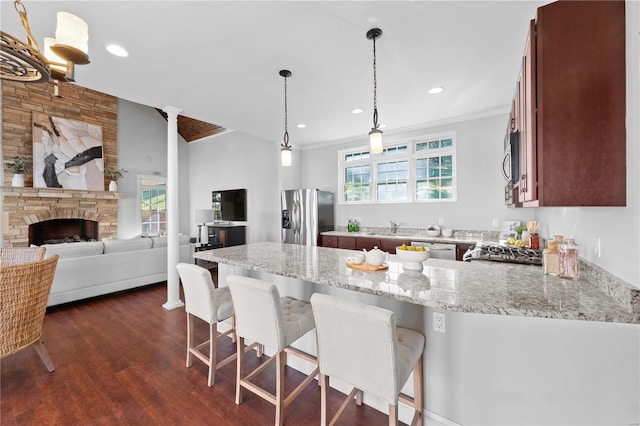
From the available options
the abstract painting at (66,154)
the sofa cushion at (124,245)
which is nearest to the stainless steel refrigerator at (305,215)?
the sofa cushion at (124,245)

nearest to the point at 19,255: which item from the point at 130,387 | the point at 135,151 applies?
the point at 130,387

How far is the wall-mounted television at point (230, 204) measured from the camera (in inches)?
252

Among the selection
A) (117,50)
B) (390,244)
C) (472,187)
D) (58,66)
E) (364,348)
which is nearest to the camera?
(364,348)

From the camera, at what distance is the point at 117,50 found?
2215 mm

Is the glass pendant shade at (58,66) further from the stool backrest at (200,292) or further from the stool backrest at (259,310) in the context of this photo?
the stool backrest at (259,310)

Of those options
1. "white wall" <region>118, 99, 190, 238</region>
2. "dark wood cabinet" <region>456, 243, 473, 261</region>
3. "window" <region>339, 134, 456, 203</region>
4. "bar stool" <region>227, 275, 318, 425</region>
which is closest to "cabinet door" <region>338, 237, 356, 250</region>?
"window" <region>339, 134, 456, 203</region>

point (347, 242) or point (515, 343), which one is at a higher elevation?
point (347, 242)

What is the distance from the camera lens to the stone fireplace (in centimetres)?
526

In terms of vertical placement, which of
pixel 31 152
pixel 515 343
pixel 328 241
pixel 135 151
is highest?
pixel 135 151

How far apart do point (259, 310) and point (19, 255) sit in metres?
3.00

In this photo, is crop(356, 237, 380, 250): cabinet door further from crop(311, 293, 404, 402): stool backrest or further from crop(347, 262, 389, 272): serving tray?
crop(311, 293, 404, 402): stool backrest

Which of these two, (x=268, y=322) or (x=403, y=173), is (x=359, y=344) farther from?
(x=403, y=173)

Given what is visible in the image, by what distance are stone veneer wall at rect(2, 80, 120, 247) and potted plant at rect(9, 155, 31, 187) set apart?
0.10 metres

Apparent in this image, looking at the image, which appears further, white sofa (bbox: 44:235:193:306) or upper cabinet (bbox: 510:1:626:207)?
white sofa (bbox: 44:235:193:306)
